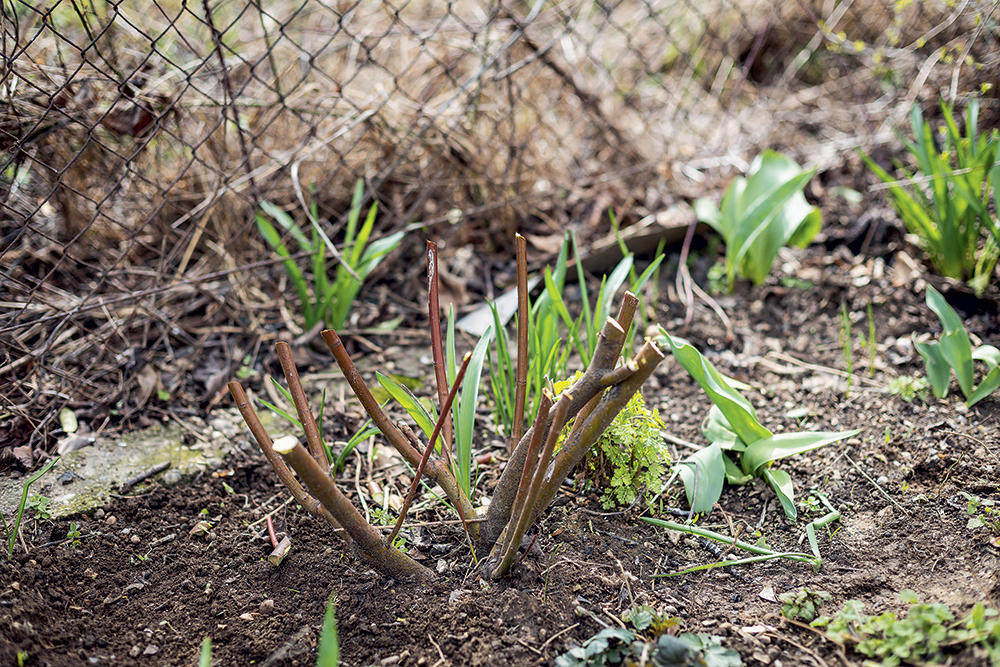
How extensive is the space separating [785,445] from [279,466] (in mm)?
1128

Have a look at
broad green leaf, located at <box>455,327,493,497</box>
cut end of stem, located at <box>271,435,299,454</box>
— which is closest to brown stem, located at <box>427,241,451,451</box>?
broad green leaf, located at <box>455,327,493,497</box>

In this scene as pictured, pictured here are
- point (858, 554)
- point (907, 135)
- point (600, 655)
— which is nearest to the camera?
point (600, 655)

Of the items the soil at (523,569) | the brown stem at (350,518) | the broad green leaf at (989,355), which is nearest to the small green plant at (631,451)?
the soil at (523,569)

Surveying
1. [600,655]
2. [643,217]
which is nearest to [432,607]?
[600,655]

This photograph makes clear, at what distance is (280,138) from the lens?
2.47 metres

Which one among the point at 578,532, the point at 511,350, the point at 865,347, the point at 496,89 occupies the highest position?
the point at 496,89

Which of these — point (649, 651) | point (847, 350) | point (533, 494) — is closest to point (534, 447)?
point (533, 494)

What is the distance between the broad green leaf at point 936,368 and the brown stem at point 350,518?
145cm

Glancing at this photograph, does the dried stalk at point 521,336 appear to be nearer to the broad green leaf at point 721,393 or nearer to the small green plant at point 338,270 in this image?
the broad green leaf at point 721,393

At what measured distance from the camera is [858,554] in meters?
1.43

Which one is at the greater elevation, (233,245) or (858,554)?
(233,245)

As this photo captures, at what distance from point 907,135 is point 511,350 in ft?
7.51

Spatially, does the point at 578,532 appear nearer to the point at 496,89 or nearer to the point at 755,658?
the point at 755,658

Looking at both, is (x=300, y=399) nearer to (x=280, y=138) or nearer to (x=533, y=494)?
(x=533, y=494)
